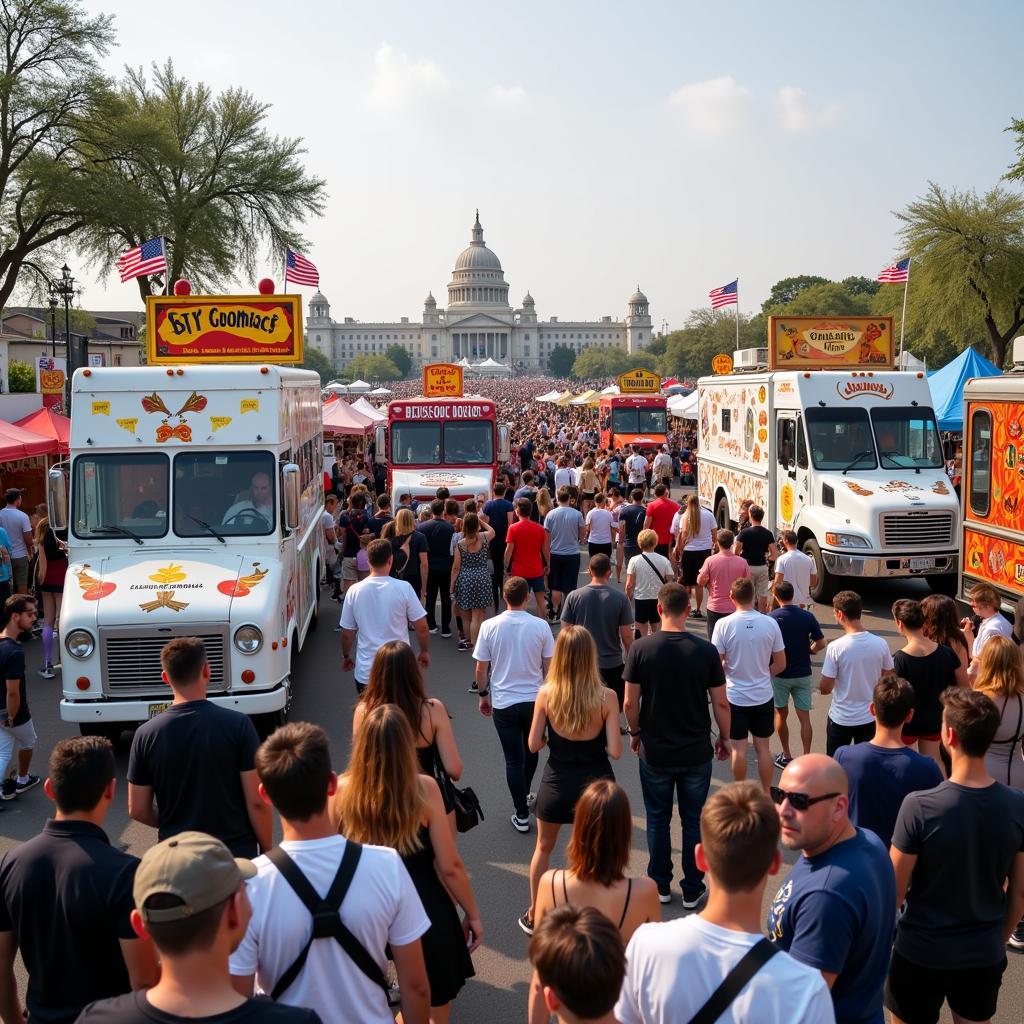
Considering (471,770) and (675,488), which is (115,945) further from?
(675,488)

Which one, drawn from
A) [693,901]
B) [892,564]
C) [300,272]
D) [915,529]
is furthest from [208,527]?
[300,272]

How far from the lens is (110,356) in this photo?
60188mm

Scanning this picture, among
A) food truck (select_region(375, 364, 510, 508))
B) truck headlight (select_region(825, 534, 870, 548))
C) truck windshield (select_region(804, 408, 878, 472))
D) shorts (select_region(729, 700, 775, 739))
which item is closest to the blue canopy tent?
truck windshield (select_region(804, 408, 878, 472))

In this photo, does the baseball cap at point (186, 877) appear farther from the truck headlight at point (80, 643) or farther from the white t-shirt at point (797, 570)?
the white t-shirt at point (797, 570)

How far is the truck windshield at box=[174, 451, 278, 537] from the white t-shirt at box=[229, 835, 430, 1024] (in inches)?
244

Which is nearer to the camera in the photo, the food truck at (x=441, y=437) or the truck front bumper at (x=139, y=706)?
the truck front bumper at (x=139, y=706)

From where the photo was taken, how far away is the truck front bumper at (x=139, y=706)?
8.08 meters

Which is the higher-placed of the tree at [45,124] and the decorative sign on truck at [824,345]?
the tree at [45,124]

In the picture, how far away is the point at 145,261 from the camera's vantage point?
19.1 metres

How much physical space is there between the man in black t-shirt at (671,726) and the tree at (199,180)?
27.5 meters

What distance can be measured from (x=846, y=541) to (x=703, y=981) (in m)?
11.5

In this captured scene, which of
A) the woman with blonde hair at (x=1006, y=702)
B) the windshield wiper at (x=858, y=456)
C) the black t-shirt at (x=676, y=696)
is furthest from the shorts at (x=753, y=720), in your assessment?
the windshield wiper at (x=858, y=456)

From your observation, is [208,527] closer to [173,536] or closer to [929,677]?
[173,536]

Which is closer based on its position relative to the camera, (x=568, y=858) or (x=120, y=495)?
(x=568, y=858)
